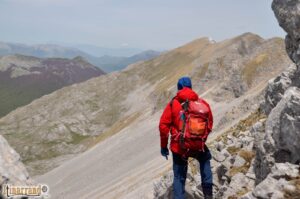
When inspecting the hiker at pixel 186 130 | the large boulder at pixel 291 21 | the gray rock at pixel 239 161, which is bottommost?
the gray rock at pixel 239 161

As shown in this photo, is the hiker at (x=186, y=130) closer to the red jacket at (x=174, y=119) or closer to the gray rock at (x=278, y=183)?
the red jacket at (x=174, y=119)

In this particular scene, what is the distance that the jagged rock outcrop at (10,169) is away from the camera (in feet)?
39.6

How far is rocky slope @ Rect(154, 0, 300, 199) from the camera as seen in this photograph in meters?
13.2

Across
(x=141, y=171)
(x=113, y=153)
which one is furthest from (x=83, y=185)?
(x=141, y=171)

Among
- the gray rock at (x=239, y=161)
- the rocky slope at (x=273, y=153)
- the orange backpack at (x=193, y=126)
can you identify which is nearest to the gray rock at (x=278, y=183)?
the rocky slope at (x=273, y=153)

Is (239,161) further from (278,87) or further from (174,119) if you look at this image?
(174,119)

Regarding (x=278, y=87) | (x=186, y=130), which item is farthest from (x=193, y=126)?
(x=278, y=87)

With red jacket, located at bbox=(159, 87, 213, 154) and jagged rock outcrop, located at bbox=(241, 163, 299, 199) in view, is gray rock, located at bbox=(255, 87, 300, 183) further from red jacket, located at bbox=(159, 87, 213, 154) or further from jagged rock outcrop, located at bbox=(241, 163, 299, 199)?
red jacket, located at bbox=(159, 87, 213, 154)

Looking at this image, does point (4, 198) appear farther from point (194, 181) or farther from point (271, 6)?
point (271, 6)

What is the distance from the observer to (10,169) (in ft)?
40.9

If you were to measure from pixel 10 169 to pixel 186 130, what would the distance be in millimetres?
5775

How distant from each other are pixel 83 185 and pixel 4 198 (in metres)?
60.6

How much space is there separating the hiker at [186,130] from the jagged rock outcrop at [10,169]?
16.2 ft

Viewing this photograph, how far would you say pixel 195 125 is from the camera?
1478cm
